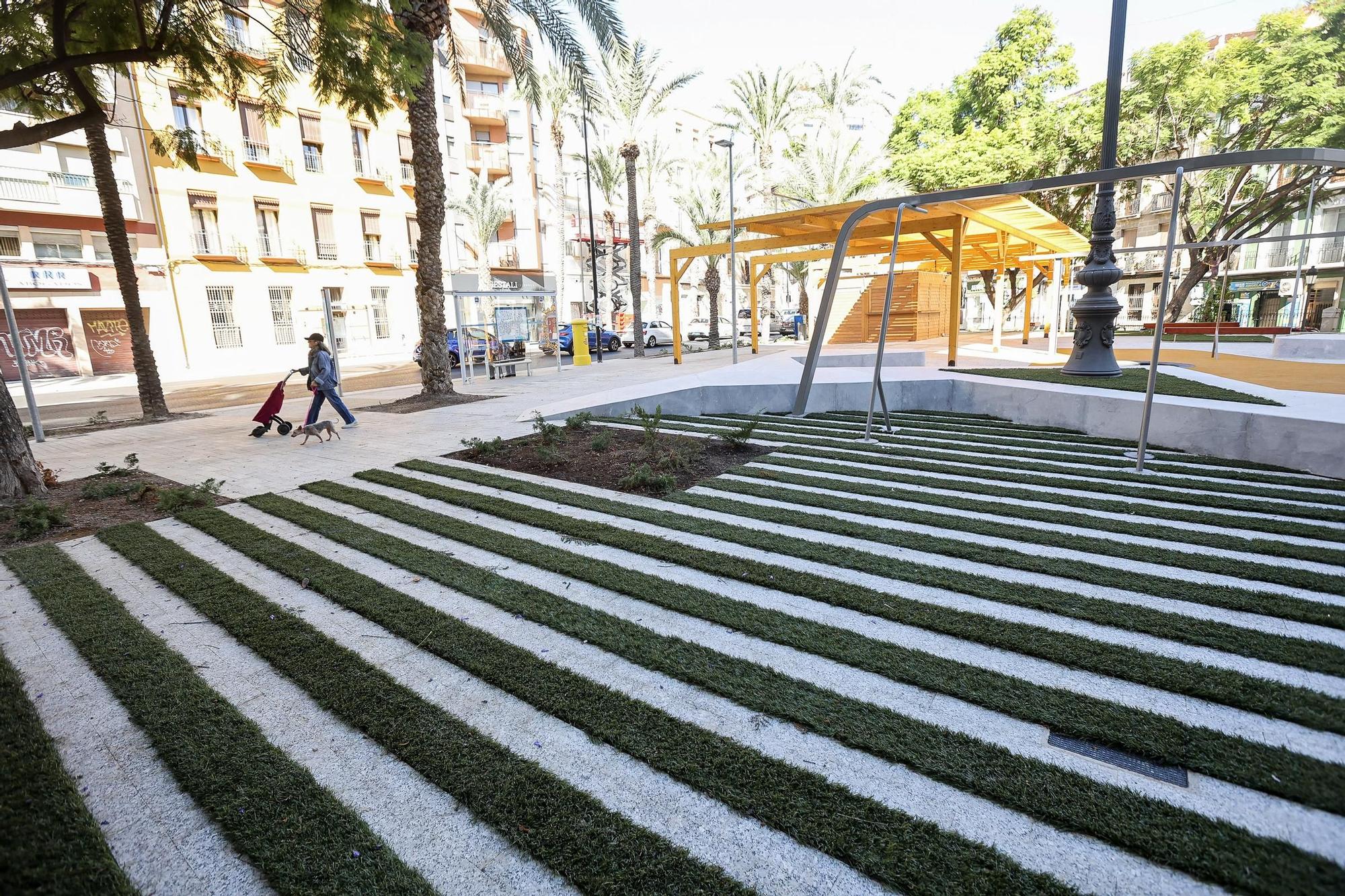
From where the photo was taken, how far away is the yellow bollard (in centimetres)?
2364

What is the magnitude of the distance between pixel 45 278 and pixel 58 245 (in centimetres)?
205

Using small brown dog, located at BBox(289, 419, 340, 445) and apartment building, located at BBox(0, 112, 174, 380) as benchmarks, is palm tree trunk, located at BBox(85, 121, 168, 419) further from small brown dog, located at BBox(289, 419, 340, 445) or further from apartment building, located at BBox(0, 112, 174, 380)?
apartment building, located at BBox(0, 112, 174, 380)

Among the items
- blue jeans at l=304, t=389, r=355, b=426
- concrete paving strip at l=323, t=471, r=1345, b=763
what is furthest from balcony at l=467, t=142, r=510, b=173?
concrete paving strip at l=323, t=471, r=1345, b=763

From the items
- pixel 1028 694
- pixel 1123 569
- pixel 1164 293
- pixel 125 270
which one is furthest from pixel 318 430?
pixel 1164 293

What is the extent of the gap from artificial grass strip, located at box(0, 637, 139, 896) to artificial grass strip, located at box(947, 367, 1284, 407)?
9.64 meters

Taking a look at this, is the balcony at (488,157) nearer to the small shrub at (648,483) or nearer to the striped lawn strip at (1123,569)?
the small shrub at (648,483)

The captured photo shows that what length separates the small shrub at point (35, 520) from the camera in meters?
5.46

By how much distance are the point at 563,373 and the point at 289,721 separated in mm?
18072

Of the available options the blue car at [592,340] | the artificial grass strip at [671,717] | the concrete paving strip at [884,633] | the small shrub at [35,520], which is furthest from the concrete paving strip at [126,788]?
the blue car at [592,340]

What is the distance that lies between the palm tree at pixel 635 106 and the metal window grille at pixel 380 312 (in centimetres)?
1500

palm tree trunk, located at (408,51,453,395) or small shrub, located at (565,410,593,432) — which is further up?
palm tree trunk, located at (408,51,453,395)

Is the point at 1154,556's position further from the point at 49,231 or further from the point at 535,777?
the point at 49,231

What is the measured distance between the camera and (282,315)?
101 ft

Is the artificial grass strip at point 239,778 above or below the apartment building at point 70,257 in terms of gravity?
below
